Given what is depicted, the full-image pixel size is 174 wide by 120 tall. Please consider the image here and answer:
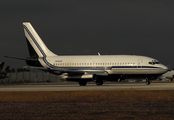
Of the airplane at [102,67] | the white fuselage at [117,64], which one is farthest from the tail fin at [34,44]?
the white fuselage at [117,64]

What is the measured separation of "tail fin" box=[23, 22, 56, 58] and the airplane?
8.11 feet

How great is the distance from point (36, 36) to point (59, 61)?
7.34m

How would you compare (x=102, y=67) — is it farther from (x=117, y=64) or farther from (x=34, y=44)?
(x=34, y=44)

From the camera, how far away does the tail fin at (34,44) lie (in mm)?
64062

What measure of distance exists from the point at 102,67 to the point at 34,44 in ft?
45.9

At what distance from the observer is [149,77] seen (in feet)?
189

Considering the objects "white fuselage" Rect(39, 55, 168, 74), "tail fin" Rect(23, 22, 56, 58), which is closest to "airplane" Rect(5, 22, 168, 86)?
"white fuselage" Rect(39, 55, 168, 74)

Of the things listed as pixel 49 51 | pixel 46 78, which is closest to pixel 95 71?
pixel 49 51

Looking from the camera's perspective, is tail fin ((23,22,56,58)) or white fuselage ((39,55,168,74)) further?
tail fin ((23,22,56,58))

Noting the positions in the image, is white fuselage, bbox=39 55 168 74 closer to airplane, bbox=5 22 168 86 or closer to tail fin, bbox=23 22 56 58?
airplane, bbox=5 22 168 86

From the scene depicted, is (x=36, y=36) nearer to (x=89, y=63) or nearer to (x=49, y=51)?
(x=49, y=51)

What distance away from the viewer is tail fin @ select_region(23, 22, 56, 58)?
6406 cm

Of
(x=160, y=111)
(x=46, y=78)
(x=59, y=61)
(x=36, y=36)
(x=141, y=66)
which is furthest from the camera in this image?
(x=46, y=78)

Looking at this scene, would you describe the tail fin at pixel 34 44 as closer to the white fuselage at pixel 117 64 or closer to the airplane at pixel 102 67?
the airplane at pixel 102 67
